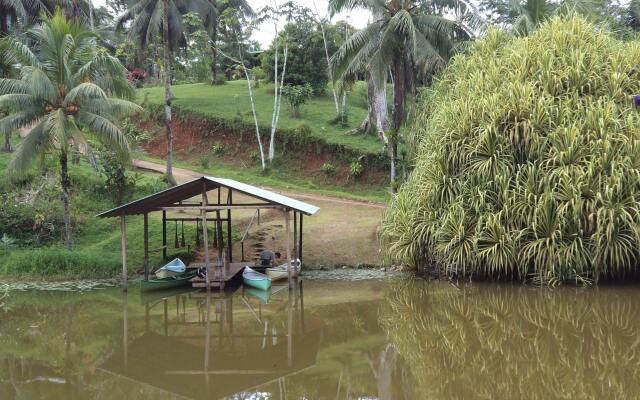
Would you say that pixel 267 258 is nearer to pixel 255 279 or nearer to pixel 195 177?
pixel 255 279

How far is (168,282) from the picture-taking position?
14750 millimetres

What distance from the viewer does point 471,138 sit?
607 inches

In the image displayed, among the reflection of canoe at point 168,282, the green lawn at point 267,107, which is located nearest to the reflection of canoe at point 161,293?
the reflection of canoe at point 168,282

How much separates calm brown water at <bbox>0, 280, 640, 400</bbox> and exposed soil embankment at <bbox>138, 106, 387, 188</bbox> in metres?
12.9

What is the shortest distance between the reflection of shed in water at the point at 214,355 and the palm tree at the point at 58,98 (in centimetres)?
610

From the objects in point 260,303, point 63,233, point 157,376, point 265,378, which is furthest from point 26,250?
point 265,378

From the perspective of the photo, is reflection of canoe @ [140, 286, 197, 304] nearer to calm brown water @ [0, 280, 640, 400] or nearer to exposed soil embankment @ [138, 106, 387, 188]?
calm brown water @ [0, 280, 640, 400]

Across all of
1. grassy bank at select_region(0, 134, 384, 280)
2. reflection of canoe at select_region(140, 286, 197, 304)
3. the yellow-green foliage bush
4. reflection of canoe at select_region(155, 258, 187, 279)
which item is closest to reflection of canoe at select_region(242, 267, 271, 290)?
reflection of canoe at select_region(140, 286, 197, 304)

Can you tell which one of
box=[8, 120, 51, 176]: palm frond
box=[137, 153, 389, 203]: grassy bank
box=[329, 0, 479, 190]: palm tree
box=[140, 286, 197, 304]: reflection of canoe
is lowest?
box=[140, 286, 197, 304]: reflection of canoe

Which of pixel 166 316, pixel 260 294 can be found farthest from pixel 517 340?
pixel 166 316

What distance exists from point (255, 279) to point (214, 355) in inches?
214

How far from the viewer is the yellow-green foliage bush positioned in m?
13.5

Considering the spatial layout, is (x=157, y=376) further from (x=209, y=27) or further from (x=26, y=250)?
(x=209, y=27)

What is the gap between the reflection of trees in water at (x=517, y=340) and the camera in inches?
303
